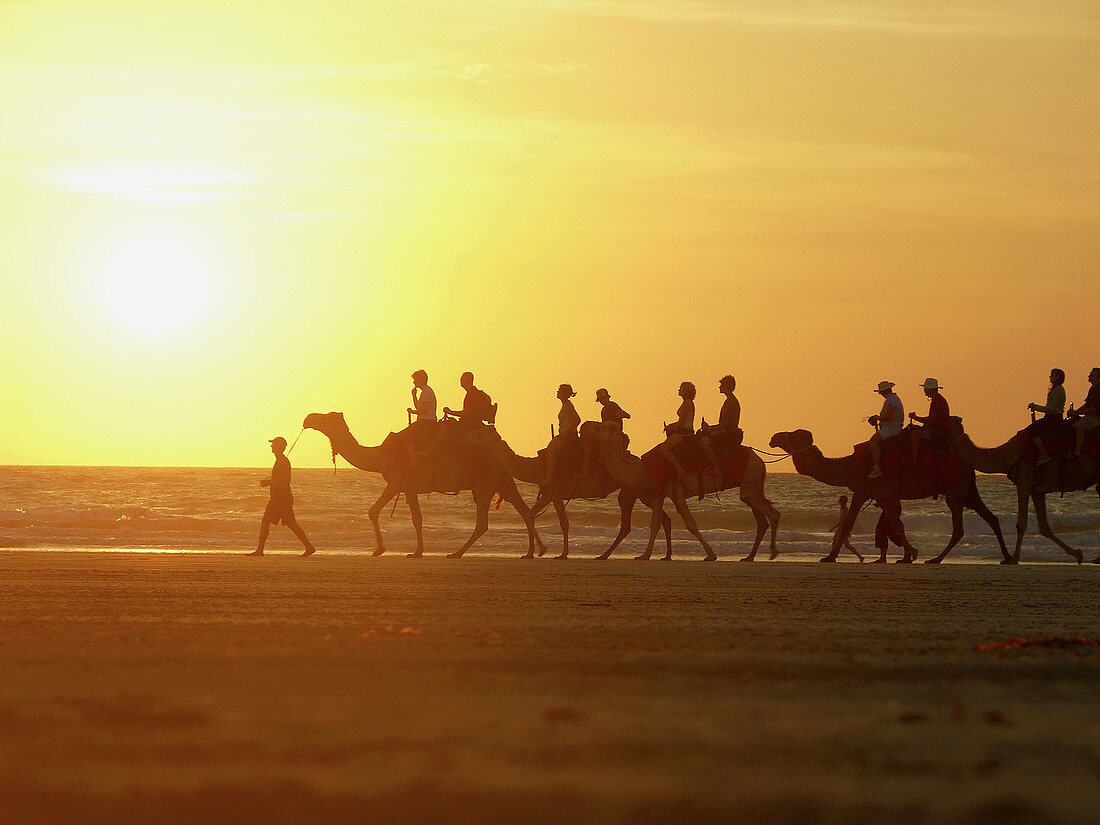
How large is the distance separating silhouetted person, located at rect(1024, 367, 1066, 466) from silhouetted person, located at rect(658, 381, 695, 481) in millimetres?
5146

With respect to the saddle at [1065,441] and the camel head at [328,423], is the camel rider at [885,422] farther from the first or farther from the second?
the camel head at [328,423]

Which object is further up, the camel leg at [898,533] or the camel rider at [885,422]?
the camel rider at [885,422]

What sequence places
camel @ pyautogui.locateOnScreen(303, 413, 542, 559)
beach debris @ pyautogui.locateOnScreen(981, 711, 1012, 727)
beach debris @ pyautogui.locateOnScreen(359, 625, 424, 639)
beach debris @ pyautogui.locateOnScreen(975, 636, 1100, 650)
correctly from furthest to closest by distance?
camel @ pyautogui.locateOnScreen(303, 413, 542, 559), beach debris @ pyautogui.locateOnScreen(359, 625, 424, 639), beach debris @ pyautogui.locateOnScreen(975, 636, 1100, 650), beach debris @ pyautogui.locateOnScreen(981, 711, 1012, 727)

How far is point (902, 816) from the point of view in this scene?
3.83m

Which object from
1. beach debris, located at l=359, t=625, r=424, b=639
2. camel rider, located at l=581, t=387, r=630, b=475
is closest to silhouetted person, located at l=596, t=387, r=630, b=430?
camel rider, located at l=581, t=387, r=630, b=475

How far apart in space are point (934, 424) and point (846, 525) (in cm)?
227

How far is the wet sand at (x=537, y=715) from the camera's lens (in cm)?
399

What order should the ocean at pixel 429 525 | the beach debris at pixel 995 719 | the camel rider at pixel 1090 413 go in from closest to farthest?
the beach debris at pixel 995 719
the camel rider at pixel 1090 413
the ocean at pixel 429 525

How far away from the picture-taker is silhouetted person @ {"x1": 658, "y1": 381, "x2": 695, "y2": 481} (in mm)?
22453

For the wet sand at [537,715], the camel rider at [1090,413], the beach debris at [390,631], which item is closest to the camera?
the wet sand at [537,715]

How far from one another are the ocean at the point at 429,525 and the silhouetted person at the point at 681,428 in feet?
14.4

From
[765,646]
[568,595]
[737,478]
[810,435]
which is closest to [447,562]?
[737,478]

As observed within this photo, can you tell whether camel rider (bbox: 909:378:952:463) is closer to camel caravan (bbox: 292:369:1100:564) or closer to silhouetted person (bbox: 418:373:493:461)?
camel caravan (bbox: 292:369:1100:564)

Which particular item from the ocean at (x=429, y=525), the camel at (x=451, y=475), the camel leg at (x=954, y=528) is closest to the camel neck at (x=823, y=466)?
the camel leg at (x=954, y=528)
